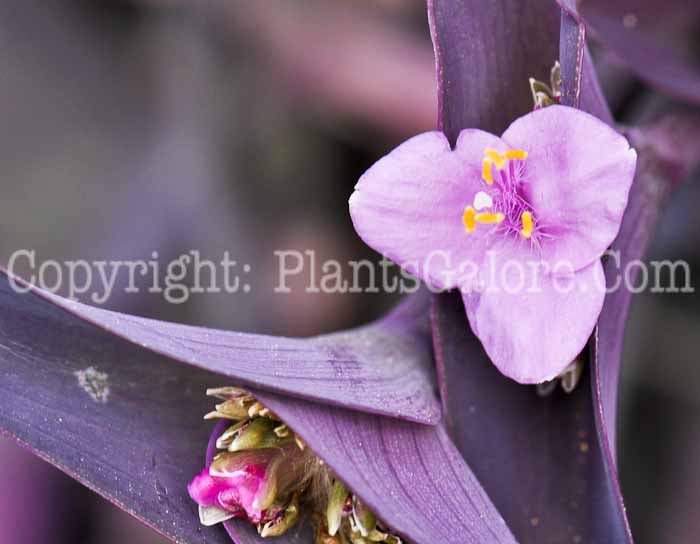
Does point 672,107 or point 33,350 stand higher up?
point 672,107

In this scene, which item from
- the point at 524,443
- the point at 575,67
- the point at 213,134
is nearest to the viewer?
the point at 575,67

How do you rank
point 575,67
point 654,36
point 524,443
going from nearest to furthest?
point 575,67
point 524,443
point 654,36

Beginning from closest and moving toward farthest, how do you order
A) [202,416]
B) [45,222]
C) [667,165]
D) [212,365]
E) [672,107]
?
[212,365], [202,416], [667,165], [672,107], [45,222]

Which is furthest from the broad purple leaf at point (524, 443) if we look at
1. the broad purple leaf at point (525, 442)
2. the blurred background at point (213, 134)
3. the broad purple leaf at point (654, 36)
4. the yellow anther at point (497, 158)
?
the blurred background at point (213, 134)

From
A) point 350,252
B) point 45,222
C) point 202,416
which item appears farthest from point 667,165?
point 45,222

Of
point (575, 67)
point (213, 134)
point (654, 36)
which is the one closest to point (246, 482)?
point (575, 67)

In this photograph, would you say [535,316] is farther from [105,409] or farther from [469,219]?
[105,409]

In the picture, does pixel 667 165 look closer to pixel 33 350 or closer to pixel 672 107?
pixel 672 107
